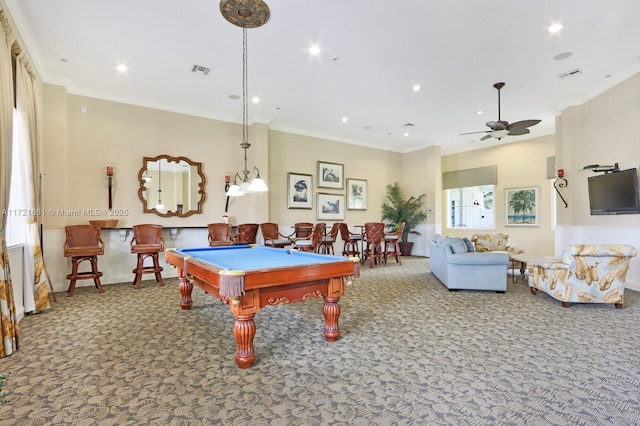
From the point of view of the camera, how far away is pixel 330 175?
8984mm

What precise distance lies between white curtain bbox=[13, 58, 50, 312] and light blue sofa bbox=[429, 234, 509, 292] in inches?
227

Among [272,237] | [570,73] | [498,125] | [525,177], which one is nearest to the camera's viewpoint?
[570,73]

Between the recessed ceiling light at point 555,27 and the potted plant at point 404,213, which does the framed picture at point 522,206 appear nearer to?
the potted plant at point 404,213

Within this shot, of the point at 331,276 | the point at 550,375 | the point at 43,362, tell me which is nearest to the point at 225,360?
the point at 331,276

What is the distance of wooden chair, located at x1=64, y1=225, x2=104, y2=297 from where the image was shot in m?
4.88

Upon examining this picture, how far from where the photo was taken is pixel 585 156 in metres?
6.25

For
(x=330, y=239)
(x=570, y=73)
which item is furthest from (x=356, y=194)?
(x=570, y=73)

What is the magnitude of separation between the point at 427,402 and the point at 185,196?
19.8 ft

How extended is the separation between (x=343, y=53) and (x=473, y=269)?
3857 mm

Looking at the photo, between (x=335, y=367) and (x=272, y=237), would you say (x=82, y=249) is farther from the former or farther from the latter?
(x=335, y=367)

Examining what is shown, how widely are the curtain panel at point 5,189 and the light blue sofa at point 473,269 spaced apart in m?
5.39

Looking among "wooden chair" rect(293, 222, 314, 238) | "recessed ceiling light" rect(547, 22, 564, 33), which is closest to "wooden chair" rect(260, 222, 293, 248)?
"wooden chair" rect(293, 222, 314, 238)

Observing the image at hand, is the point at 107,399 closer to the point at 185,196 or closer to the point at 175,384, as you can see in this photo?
the point at 175,384

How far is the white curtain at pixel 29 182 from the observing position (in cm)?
391
